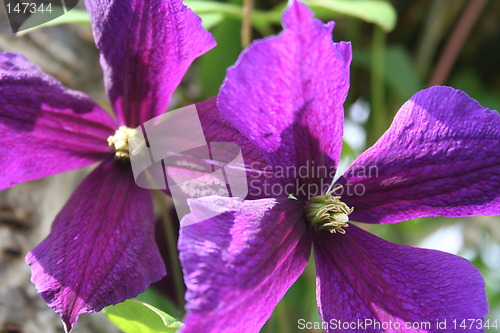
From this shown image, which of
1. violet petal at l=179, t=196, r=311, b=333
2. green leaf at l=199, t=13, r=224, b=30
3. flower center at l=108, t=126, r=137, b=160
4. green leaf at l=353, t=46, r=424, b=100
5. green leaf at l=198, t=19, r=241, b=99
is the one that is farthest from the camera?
green leaf at l=353, t=46, r=424, b=100

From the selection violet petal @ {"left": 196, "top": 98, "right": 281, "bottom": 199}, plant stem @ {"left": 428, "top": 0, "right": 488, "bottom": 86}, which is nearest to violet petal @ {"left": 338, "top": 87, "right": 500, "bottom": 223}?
violet petal @ {"left": 196, "top": 98, "right": 281, "bottom": 199}

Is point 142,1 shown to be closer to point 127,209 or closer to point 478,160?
point 127,209

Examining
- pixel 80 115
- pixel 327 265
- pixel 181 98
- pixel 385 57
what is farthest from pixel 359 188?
pixel 385 57

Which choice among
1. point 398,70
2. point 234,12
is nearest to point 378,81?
point 398,70

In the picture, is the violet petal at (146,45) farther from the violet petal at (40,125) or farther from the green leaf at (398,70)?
the green leaf at (398,70)

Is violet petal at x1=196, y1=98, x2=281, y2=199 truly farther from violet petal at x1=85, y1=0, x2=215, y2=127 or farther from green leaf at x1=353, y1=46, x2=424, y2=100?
green leaf at x1=353, y1=46, x2=424, y2=100
